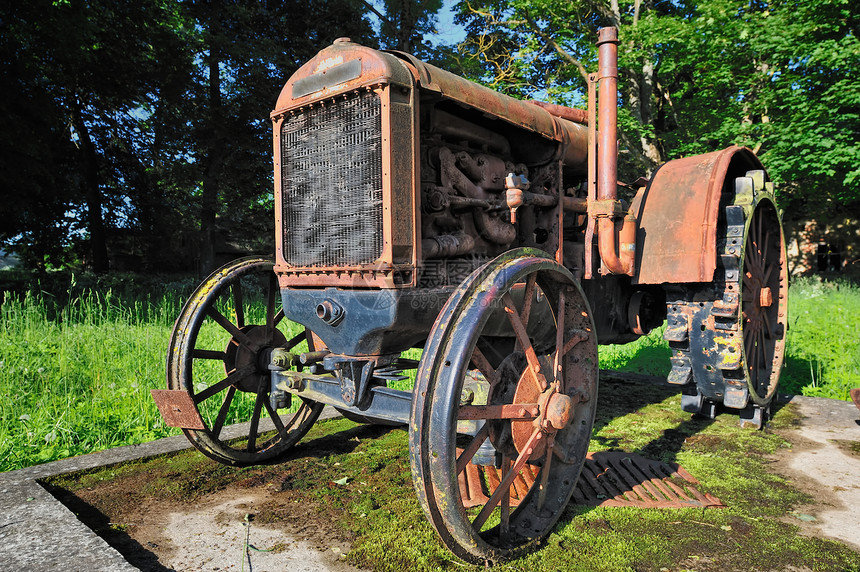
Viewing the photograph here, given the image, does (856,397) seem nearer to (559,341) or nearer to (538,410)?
(559,341)

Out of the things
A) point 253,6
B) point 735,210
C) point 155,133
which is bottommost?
point 735,210

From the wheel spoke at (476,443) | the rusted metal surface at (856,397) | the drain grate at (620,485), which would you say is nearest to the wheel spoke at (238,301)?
the drain grate at (620,485)

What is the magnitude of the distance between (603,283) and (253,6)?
1278 cm

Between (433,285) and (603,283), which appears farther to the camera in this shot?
(603,283)

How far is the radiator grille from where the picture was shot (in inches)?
Result: 96.1

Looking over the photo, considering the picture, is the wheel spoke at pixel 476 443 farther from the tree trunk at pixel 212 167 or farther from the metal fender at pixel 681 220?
the tree trunk at pixel 212 167

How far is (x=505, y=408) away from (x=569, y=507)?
890 millimetres

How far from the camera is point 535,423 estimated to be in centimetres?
222

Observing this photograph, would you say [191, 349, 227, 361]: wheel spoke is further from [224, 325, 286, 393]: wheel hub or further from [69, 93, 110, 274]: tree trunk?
[69, 93, 110, 274]: tree trunk

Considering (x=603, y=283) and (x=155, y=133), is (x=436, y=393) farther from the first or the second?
(x=155, y=133)

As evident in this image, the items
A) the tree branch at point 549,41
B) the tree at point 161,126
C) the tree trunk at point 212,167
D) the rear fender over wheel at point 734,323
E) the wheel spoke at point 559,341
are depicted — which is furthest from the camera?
the tree branch at point 549,41

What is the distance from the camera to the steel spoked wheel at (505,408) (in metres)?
1.76

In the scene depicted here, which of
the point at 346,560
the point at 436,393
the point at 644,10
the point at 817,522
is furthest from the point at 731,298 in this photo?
the point at 644,10

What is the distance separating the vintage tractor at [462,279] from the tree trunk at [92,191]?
10987 millimetres
